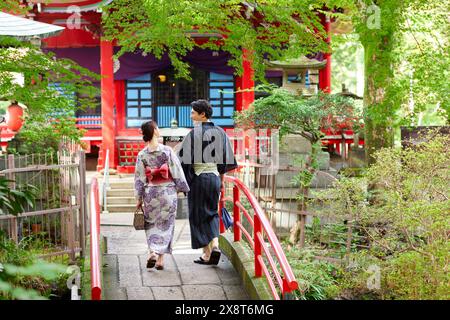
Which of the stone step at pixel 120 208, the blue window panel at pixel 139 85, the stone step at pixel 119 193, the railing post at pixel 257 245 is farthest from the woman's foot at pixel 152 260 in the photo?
the blue window panel at pixel 139 85

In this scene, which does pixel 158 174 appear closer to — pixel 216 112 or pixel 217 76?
pixel 216 112

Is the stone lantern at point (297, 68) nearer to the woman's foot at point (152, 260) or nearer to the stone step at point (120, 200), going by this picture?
the stone step at point (120, 200)

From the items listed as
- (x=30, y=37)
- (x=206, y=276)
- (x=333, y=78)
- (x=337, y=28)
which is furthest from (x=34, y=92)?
(x=333, y=78)

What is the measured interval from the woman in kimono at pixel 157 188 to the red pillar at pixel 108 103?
10885 millimetres

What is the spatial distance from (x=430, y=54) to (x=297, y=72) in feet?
12.5

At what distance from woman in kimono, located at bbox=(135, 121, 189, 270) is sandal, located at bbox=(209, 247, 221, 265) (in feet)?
1.69

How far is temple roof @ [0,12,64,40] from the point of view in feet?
27.1

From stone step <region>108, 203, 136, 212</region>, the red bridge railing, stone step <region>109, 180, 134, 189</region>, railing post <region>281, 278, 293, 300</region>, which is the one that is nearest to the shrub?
the red bridge railing

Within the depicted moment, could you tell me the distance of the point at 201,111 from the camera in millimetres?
6996

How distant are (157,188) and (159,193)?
58 millimetres

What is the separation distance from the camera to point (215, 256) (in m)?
7.15

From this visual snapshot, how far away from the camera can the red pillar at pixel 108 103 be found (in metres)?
17.6

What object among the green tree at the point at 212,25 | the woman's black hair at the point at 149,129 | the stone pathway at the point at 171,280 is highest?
the green tree at the point at 212,25
